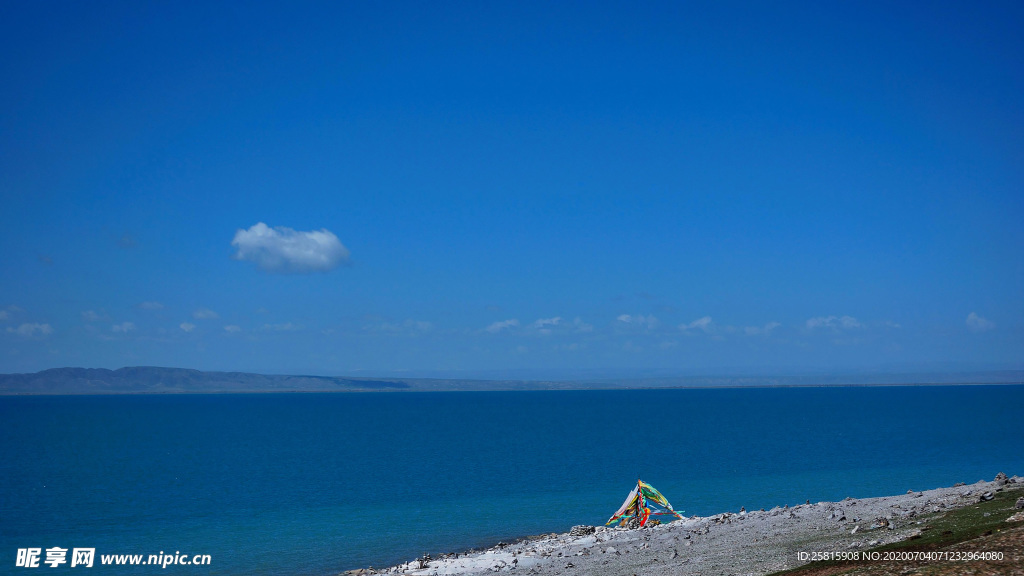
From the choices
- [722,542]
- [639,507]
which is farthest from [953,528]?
[639,507]

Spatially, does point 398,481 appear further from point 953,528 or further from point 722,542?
point 953,528

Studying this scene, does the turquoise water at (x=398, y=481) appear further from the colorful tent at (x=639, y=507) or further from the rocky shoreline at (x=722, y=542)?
the rocky shoreline at (x=722, y=542)

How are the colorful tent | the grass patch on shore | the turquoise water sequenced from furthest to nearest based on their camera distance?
the colorful tent
the turquoise water
the grass patch on shore

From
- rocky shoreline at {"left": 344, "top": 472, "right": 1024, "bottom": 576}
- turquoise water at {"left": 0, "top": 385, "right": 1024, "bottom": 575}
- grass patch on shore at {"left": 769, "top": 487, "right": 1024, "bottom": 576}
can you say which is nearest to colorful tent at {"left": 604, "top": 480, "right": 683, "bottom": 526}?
rocky shoreline at {"left": 344, "top": 472, "right": 1024, "bottom": 576}

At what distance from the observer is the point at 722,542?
29.2m

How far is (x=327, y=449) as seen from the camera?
Result: 84.7 metres

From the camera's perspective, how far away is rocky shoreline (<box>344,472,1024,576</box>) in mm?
24578

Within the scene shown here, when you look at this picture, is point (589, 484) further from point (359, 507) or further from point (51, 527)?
point (51, 527)

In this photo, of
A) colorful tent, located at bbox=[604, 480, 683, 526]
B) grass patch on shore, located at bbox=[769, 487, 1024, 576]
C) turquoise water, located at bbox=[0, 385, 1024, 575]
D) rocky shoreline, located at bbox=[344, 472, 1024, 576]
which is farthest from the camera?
colorful tent, located at bbox=[604, 480, 683, 526]

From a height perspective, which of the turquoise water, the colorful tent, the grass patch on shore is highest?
the grass patch on shore

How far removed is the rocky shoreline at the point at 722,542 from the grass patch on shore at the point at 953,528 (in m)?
0.51

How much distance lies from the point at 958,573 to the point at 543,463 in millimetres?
53093

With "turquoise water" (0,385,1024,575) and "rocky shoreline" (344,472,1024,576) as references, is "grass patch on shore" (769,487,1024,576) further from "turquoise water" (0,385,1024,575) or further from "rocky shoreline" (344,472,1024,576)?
"turquoise water" (0,385,1024,575)

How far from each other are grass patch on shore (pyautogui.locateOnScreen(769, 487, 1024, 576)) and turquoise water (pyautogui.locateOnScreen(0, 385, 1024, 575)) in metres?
18.5
